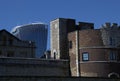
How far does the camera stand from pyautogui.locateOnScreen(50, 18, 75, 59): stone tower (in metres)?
68.1

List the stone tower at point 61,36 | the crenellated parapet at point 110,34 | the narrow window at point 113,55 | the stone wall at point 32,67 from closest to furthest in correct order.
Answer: the stone wall at point 32,67 < the narrow window at point 113,55 < the crenellated parapet at point 110,34 < the stone tower at point 61,36

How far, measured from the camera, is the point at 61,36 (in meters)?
68.4

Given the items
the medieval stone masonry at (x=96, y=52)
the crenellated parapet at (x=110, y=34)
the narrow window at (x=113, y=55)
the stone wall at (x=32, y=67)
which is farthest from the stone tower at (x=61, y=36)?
the narrow window at (x=113, y=55)

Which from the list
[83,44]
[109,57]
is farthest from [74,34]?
[109,57]

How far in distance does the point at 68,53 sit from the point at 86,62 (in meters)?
5.59

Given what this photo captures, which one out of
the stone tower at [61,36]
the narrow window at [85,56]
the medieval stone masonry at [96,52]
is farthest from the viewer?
the stone tower at [61,36]

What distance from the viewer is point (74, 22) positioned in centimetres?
6931

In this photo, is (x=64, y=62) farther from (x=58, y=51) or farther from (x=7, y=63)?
(x=7, y=63)

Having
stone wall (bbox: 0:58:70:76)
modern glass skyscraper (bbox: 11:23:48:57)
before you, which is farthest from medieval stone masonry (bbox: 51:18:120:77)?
modern glass skyscraper (bbox: 11:23:48:57)

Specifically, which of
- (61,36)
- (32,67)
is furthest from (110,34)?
(32,67)

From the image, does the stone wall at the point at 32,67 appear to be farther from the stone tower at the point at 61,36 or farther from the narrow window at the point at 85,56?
the stone tower at the point at 61,36

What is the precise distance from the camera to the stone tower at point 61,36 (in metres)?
68.1

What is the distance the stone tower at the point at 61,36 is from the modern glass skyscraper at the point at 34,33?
54.4 meters

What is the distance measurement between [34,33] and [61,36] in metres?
66.6
